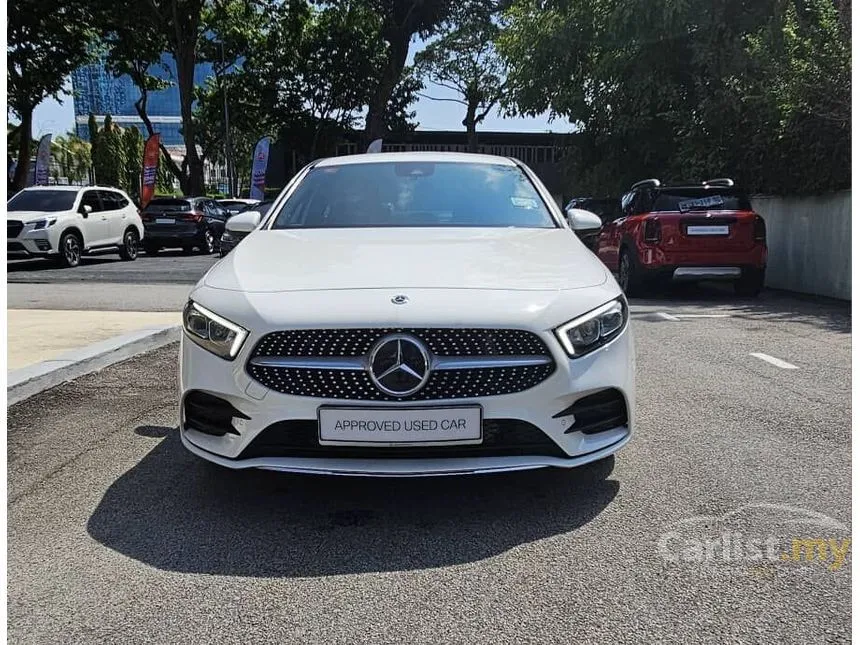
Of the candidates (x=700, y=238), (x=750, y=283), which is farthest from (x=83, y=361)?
(x=750, y=283)

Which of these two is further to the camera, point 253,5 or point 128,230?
point 253,5

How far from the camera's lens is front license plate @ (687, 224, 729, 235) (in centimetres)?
1080

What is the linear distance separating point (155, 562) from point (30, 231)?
1498cm

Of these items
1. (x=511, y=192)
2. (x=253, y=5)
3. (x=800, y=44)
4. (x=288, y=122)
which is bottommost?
(x=511, y=192)

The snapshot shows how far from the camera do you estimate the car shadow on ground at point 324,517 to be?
2934 mm

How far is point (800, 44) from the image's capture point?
11891mm

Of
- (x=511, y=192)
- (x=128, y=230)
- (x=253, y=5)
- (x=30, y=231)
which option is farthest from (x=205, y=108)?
(x=511, y=192)

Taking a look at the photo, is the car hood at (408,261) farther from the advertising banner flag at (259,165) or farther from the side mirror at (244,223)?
the advertising banner flag at (259,165)

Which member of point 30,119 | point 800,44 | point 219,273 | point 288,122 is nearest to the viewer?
point 219,273

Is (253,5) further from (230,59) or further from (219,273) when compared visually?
(219,273)

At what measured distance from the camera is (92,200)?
59.4 ft

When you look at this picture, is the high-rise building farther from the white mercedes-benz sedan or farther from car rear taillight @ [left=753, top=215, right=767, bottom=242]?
the white mercedes-benz sedan

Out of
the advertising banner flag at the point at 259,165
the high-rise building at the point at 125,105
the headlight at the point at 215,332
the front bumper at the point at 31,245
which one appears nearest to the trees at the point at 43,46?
the advertising banner flag at the point at 259,165

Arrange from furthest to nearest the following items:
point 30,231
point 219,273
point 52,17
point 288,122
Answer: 1. point 288,122
2. point 52,17
3. point 30,231
4. point 219,273
